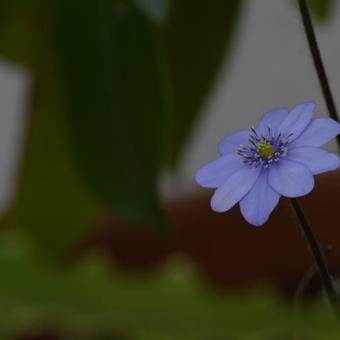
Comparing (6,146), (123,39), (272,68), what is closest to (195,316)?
(123,39)

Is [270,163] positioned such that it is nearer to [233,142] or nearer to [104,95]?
[233,142]

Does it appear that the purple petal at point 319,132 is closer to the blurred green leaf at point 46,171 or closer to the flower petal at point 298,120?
the flower petal at point 298,120

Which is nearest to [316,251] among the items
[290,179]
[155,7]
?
[290,179]

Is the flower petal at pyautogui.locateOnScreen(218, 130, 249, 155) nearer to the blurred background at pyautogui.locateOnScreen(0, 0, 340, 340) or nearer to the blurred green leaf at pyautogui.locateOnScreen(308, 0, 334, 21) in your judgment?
the blurred background at pyautogui.locateOnScreen(0, 0, 340, 340)

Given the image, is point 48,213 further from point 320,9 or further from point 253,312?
point 253,312

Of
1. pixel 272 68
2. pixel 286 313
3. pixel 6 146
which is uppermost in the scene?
pixel 6 146

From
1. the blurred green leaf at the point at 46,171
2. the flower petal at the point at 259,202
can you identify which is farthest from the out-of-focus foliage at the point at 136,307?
the blurred green leaf at the point at 46,171

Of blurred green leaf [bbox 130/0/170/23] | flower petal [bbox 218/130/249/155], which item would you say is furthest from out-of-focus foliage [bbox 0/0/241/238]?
flower petal [bbox 218/130/249/155]
